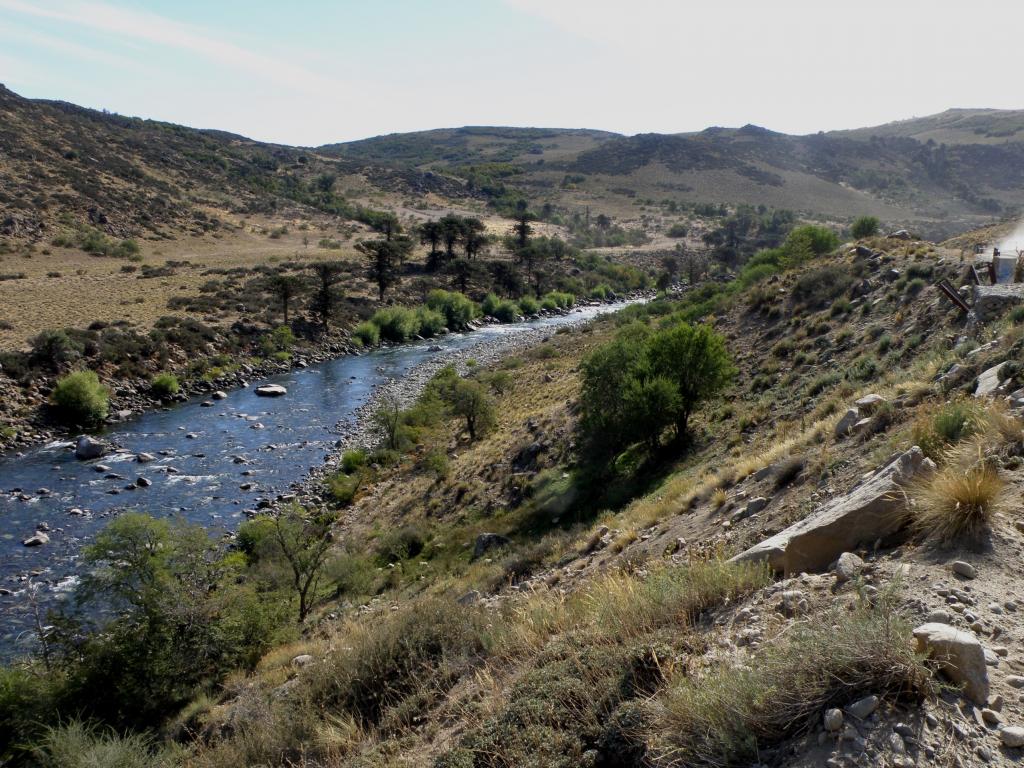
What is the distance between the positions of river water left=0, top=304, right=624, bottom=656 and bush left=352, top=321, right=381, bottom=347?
12.9m

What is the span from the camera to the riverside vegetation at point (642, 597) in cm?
355

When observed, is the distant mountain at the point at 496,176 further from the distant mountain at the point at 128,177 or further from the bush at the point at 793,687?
the bush at the point at 793,687

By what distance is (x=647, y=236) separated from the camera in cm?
11762

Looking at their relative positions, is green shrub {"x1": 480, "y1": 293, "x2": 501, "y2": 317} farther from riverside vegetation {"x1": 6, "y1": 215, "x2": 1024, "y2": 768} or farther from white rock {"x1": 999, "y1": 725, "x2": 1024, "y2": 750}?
white rock {"x1": 999, "y1": 725, "x2": 1024, "y2": 750}

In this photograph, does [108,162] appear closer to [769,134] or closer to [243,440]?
[243,440]

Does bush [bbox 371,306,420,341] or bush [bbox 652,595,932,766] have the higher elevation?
bush [bbox 652,595,932,766]

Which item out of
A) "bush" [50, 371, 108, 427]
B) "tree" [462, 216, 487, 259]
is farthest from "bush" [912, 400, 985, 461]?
"tree" [462, 216, 487, 259]

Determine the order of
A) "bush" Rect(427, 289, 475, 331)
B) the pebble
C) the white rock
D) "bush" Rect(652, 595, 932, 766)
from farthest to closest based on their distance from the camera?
"bush" Rect(427, 289, 475, 331) → the pebble → "bush" Rect(652, 595, 932, 766) → the white rock

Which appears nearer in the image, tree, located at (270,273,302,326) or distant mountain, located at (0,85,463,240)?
tree, located at (270,273,302,326)

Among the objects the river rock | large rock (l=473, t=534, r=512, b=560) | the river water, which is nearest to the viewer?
large rock (l=473, t=534, r=512, b=560)

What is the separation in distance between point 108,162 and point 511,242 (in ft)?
178

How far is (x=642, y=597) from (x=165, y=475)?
2429cm

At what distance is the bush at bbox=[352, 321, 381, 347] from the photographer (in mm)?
51562

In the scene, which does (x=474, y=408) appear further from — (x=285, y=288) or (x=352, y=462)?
(x=285, y=288)
